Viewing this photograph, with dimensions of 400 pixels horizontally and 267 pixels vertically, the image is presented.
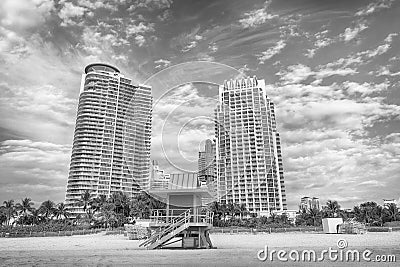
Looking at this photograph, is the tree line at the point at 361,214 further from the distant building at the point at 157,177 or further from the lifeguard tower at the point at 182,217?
the distant building at the point at 157,177

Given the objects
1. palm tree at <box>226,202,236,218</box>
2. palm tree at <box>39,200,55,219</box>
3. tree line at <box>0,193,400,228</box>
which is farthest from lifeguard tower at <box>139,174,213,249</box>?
palm tree at <box>39,200,55,219</box>

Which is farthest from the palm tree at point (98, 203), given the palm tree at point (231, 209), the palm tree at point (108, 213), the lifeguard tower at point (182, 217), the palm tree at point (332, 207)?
the lifeguard tower at point (182, 217)

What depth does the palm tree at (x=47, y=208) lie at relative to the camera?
8938 centimetres

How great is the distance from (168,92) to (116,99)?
443ft

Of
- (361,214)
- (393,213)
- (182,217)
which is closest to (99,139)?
(361,214)

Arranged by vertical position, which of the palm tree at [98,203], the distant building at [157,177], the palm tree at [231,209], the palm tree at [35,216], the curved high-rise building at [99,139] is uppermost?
the curved high-rise building at [99,139]

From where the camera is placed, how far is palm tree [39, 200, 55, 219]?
8938 centimetres

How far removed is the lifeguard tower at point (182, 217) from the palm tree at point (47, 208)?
83.0 meters

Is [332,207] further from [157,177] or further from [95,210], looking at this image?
[157,177]

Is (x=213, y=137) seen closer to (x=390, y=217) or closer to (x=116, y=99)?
(x=390, y=217)

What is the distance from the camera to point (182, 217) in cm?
1872

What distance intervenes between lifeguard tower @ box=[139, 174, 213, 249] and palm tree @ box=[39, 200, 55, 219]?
83004mm

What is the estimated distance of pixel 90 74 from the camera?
143 meters

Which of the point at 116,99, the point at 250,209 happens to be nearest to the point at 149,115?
the point at 250,209
